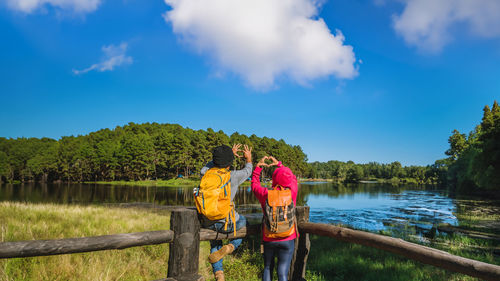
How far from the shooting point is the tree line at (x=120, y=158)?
71.7 metres

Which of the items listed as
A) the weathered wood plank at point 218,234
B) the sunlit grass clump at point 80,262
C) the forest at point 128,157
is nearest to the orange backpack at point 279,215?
the weathered wood plank at point 218,234


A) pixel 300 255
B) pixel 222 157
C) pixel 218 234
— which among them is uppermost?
pixel 222 157

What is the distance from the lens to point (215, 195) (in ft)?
9.88

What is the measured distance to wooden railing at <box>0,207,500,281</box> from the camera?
225 cm

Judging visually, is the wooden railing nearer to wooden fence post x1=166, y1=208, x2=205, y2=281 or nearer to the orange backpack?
wooden fence post x1=166, y1=208, x2=205, y2=281

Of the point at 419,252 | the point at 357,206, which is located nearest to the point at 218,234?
the point at 419,252

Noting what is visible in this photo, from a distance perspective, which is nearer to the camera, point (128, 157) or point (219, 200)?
point (219, 200)

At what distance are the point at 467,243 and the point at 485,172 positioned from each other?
21795 millimetres

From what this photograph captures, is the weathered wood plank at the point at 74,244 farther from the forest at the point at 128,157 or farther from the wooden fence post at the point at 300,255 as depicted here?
the forest at the point at 128,157

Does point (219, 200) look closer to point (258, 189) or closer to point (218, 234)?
point (218, 234)

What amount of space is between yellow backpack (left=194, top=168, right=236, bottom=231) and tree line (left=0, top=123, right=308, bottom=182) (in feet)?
219

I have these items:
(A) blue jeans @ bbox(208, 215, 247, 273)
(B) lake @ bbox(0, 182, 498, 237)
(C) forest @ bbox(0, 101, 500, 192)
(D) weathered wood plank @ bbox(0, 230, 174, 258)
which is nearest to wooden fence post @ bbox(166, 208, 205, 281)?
(D) weathered wood plank @ bbox(0, 230, 174, 258)

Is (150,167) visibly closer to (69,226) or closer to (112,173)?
(112,173)

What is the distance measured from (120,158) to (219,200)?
3321 inches
